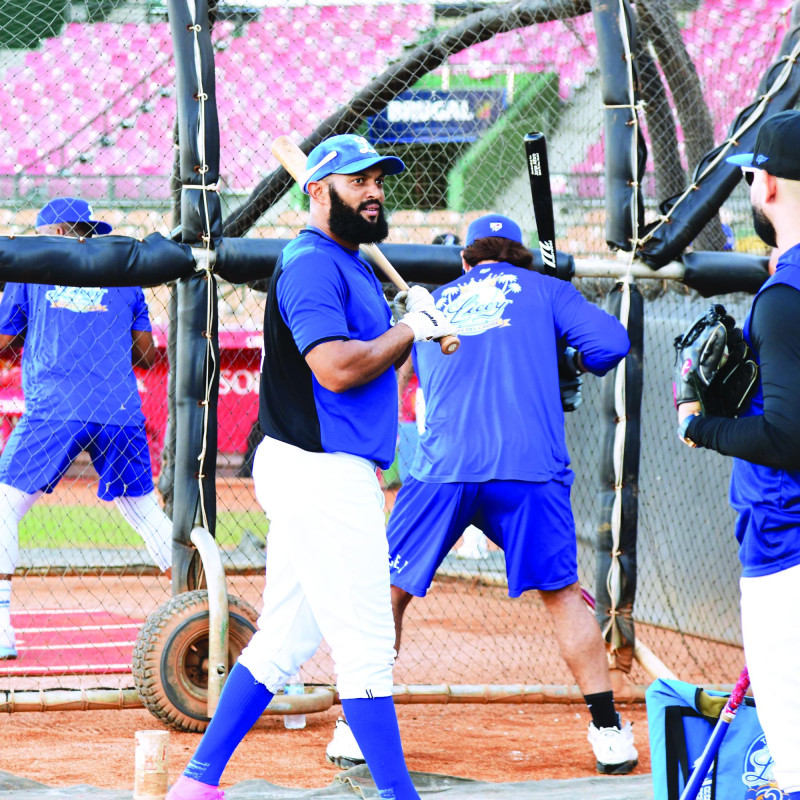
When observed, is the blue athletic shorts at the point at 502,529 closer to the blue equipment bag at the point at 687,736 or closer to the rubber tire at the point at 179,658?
the rubber tire at the point at 179,658

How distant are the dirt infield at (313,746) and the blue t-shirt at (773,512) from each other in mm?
1850

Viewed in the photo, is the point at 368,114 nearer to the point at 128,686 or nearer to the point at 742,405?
the point at 128,686

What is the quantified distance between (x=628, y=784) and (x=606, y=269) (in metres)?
2.33

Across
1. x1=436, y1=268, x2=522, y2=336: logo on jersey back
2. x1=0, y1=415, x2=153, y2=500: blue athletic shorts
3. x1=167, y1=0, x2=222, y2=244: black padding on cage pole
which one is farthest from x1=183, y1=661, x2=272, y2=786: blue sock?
x1=0, y1=415, x2=153, y2=500: blue athletic shorts

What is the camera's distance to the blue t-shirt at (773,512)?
2227mm

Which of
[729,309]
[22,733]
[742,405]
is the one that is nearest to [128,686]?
[22,733]

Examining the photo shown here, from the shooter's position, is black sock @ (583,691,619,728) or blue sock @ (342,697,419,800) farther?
black sock @ (583,691,619,728)

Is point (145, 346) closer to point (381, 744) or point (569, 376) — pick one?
point (569, 376)

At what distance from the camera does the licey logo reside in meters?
2.63

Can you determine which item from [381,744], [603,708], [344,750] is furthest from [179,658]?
[603,708]

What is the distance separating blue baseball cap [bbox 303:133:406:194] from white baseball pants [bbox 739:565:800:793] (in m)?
1.63

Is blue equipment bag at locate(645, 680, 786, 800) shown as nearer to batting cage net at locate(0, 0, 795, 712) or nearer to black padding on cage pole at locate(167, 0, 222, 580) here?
batting cage net at locate(0, 0, 795, 712)

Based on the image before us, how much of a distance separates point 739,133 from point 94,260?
9.75 ft

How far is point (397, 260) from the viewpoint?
4.71 meters
